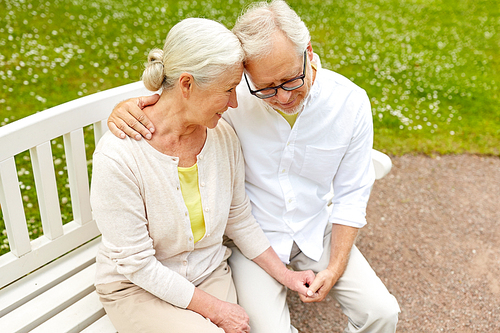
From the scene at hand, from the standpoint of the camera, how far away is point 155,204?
6.67 feet

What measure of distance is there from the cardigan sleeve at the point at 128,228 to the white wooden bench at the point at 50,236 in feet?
1.23

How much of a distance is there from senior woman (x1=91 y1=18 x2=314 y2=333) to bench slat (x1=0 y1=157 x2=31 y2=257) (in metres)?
0.43

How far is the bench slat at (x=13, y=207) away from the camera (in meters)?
2.13

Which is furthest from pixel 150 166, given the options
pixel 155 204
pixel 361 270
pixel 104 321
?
pixel 361 270

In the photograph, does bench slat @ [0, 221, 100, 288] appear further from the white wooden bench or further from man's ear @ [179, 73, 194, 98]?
man's ear @ [179, 73, 194, 98]

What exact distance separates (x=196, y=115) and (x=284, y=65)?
1.42 ft

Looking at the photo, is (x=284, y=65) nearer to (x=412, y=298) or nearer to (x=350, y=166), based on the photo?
(x=350, y=166)

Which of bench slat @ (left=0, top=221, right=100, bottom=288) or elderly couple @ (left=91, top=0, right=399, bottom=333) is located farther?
bench slat @ (left=0, top=221, right=100, bottom=288)

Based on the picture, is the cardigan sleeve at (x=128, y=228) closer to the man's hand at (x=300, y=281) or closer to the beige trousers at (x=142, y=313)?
the beige trousers at (x=142, y=313)

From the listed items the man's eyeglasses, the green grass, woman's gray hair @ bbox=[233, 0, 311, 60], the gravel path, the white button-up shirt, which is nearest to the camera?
woman's gray hair @ bbox=[233, 0, 311, 60]

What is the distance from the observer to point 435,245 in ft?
12.6

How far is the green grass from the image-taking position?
5219 millimetres

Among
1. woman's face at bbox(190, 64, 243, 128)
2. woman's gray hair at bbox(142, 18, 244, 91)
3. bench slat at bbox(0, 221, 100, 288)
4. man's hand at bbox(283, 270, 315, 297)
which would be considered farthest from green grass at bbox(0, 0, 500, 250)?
woman's gray hair at bbox(142, 18, 244, 91)

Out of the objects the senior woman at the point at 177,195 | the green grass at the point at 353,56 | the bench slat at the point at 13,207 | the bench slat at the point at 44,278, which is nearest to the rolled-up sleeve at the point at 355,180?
the senior woman at the point at 177,195
